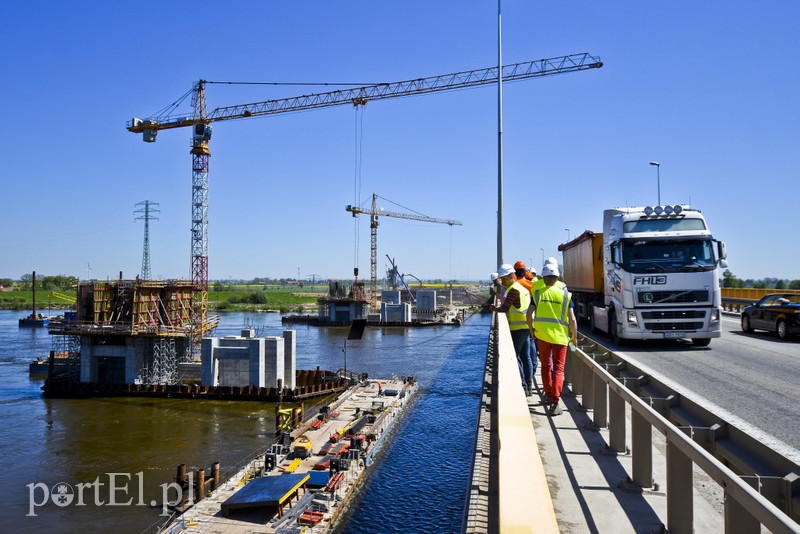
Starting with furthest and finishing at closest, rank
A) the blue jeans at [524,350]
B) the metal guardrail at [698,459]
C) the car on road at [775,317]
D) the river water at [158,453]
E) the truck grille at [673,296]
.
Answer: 1. the river water at [158,453]
2. the car on road at [775,317]
3. the truck grille at [673,296]
4. the blue jeans at [524,350]
5. the metal guardrail at [698,459]

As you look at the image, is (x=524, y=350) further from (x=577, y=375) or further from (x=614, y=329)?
(x=614, y=329)

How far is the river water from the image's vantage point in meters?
25.7

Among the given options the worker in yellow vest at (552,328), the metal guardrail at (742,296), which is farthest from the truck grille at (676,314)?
the metal guardrail at (742,296)

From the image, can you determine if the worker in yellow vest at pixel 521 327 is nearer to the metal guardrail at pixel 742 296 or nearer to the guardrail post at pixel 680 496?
the guardrail post at pixel 680 496

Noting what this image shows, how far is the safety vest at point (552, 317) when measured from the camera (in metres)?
7.74

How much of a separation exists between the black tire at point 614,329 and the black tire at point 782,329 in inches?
250

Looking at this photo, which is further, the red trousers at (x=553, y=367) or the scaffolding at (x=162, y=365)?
the scaffolding at (x=162, y=365)

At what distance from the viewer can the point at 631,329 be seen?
1483 centimetres

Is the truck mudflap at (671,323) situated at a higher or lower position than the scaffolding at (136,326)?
higher

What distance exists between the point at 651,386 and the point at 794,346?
12225 millimetres

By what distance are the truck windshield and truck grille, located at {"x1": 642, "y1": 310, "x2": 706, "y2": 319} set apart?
1.05 m

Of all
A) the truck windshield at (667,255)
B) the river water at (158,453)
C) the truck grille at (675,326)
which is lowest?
the river water at (158,453)

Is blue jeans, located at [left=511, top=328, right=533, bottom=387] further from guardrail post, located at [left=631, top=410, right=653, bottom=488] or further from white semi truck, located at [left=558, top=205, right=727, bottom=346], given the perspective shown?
white semi truck, located at [left=558, top=205, right=727, bottom=346]

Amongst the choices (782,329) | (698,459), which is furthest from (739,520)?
(782,329)
